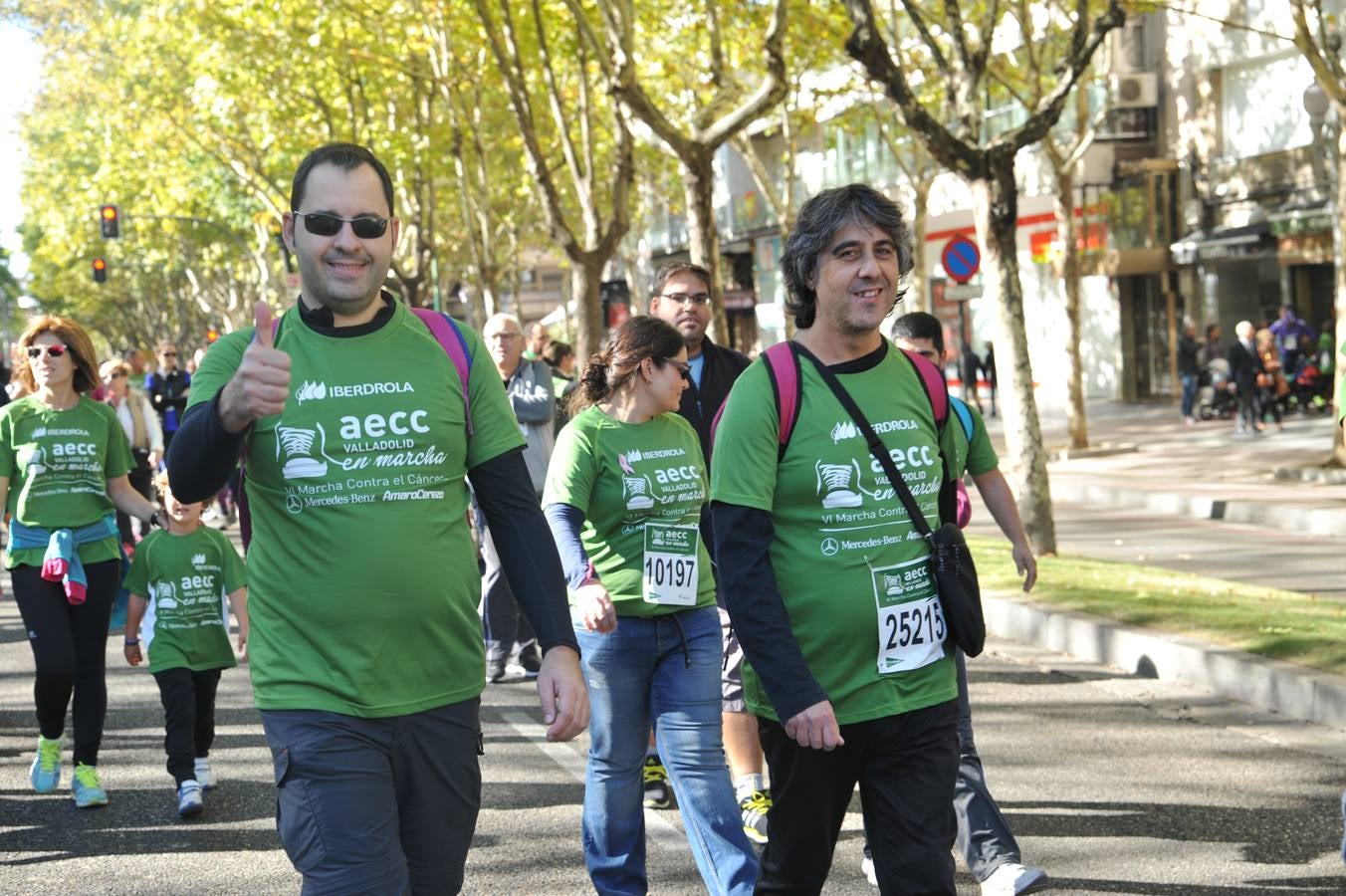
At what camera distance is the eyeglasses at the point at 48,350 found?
7.07 meters

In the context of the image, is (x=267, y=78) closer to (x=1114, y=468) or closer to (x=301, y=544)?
(x=1114, y=468)

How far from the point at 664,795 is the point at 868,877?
4.14ft

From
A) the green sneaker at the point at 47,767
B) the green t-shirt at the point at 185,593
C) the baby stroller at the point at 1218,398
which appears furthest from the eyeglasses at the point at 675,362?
the baby stroller at the point at 1218,398

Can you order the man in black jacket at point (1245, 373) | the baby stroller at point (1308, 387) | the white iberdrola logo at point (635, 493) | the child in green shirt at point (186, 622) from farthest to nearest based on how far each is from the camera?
1. the baby stroller at point (1308, 387)
2. the man in black jacket at point (1245, 373)
3. the child in green shirt at point (186, 622)
4. the white iberdrola logo at point (635, 493)

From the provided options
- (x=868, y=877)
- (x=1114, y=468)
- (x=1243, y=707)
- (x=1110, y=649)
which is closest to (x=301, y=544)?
(x=868, y=877)

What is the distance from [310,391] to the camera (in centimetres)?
342

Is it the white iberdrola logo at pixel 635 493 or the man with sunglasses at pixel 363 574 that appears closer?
the man with sunglasses at pixel 363 574

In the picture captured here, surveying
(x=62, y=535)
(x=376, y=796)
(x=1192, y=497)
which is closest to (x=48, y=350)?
(x=62, y=535)

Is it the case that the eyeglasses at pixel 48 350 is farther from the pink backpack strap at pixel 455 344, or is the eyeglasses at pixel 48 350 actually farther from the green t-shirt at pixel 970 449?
the pink backpack strap at pixel 455 344

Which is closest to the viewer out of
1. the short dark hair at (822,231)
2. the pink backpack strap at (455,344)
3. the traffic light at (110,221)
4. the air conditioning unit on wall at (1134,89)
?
the pink backpack strap at (455,344)

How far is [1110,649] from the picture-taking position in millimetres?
9633

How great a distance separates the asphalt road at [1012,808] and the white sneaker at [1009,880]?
0.17 meters

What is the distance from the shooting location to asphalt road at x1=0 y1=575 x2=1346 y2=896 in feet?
18.8

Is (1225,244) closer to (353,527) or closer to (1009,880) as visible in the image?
(1009,880)
